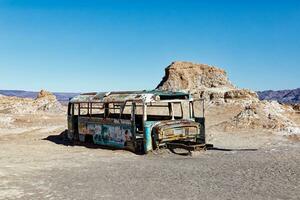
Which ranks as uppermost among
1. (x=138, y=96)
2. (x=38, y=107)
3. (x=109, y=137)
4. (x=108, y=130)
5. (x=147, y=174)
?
(x=38, y=107)

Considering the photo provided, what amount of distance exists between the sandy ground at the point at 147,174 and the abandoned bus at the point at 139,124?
1.93 ft

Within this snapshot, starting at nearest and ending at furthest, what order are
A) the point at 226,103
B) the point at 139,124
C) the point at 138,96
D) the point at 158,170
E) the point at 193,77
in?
the point at 158,170 → the point at 138,96 → the point at 139,124 → the point at 226,103 → the point at 193,77

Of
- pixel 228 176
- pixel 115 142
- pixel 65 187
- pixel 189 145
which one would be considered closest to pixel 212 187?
pixel 228 176

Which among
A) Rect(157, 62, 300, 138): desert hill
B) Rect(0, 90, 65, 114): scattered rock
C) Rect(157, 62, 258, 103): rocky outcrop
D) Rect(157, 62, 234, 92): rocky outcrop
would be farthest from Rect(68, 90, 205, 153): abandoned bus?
Rect(157, 62, 234, 92): rocky outcrop

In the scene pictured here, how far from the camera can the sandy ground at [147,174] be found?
946 cm

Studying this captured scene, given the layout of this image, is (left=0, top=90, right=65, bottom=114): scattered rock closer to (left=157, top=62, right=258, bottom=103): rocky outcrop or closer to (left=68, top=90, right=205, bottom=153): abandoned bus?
(left=157, top=62, right=258, bottom=103): rocky outcrop

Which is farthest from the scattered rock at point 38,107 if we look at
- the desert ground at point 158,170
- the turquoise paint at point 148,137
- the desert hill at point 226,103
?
the turquoise paint at point 148,137

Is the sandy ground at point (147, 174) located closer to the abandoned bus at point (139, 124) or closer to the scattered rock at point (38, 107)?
the abandoned bus at point (139, 124)

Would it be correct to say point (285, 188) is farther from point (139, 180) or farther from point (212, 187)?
point (139, 180)

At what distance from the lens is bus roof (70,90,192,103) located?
16062mm

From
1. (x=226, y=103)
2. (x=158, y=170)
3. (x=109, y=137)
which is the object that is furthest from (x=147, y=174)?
(x=226, y=103)

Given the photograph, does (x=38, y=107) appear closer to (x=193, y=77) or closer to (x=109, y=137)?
(x=193, y=77)

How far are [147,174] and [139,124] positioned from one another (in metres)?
6.76

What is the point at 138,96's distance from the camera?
1636cm
